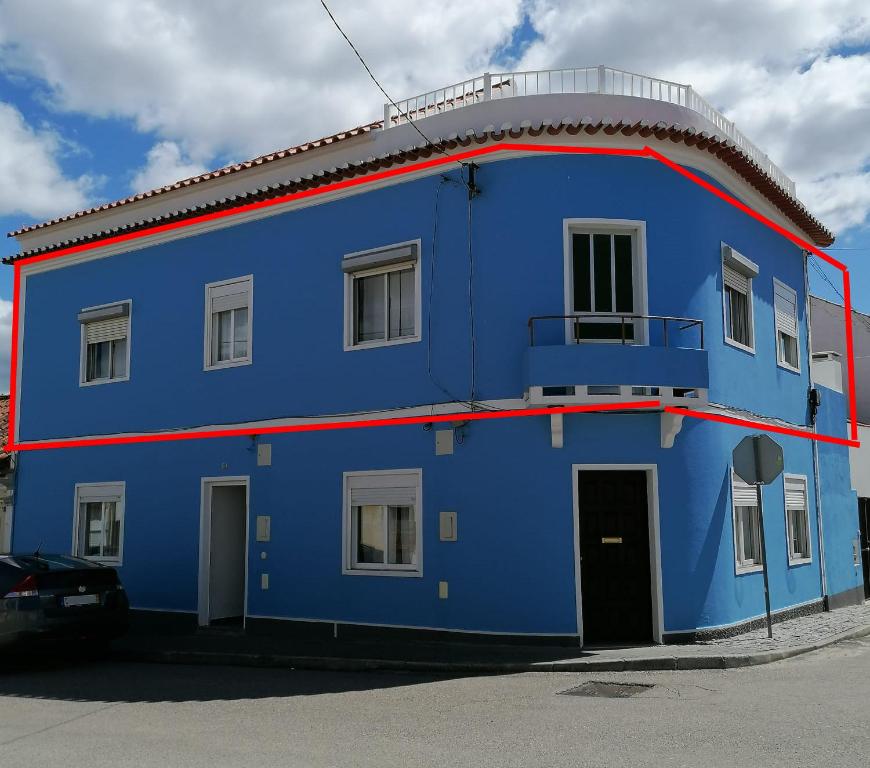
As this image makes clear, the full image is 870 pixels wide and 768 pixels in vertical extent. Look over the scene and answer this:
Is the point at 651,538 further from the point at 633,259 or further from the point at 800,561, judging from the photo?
the point at 800,561

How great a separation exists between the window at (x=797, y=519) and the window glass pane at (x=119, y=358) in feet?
35.8

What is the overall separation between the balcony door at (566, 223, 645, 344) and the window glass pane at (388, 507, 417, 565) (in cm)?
328

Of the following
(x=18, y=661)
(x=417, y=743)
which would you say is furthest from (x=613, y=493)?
(x=18, y=661)

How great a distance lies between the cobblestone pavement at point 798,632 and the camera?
11.3 m

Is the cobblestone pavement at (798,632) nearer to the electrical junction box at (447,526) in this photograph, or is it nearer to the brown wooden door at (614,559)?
the brown wooden door at (614,559)

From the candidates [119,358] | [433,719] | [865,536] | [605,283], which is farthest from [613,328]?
[865,536]

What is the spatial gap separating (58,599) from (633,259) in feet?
27.1

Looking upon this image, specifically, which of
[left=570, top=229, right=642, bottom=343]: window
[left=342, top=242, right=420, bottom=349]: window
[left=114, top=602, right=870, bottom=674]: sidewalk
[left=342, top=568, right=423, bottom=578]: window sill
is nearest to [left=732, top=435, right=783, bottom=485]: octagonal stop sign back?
[left=570, top=229, right=642, bottom=343]: window

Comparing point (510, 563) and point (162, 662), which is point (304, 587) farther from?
point (510, 563)

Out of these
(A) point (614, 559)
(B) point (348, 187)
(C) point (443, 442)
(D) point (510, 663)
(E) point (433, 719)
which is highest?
(B) point (348, 187)

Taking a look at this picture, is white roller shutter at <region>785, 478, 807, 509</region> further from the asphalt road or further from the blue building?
the asphalt road

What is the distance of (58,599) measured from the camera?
1120 centimetres

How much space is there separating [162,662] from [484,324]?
19.4 feet

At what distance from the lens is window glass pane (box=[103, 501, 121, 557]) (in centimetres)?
1546
